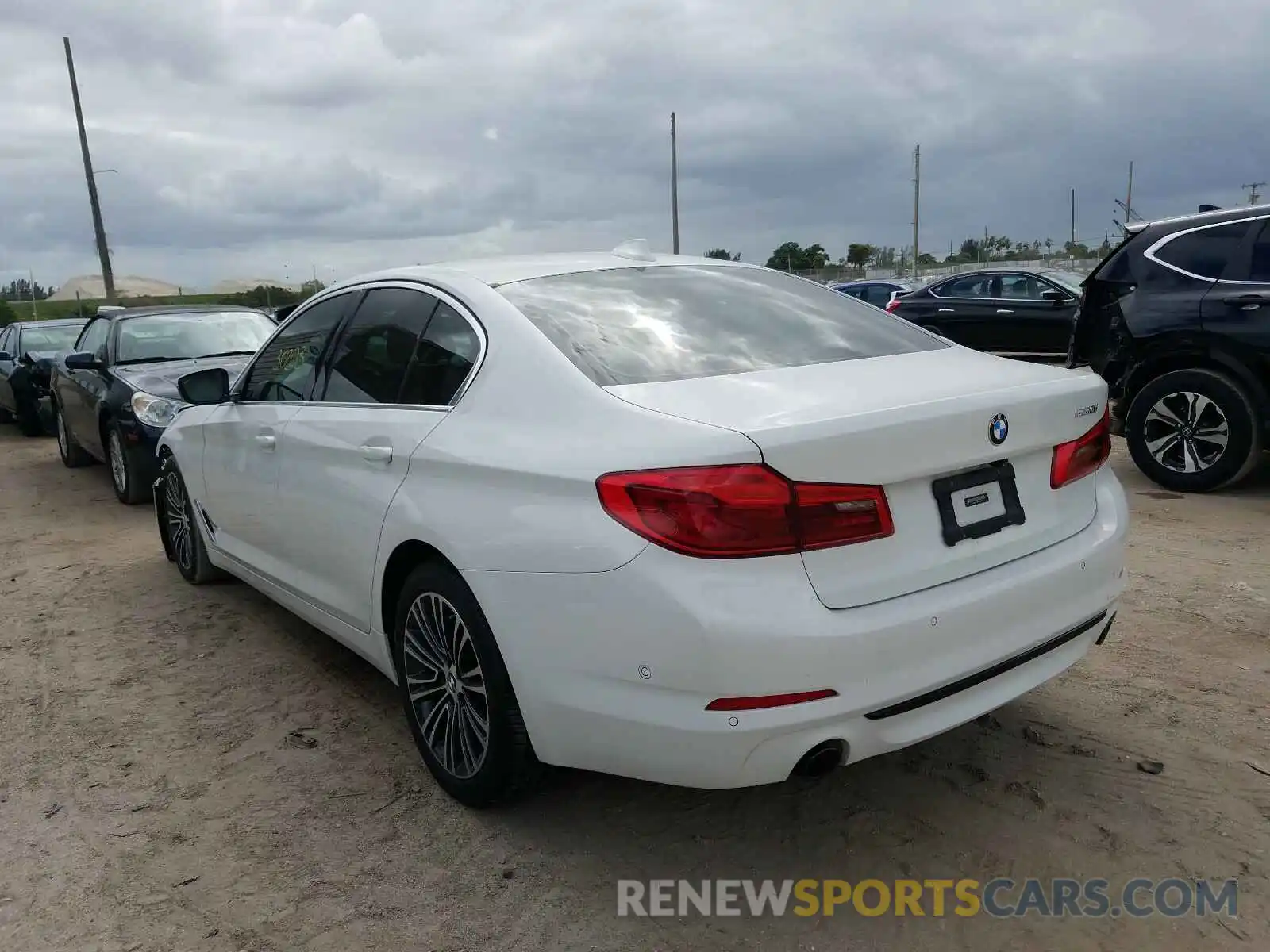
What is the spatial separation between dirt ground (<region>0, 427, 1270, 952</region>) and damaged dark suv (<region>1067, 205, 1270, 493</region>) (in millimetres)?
2534

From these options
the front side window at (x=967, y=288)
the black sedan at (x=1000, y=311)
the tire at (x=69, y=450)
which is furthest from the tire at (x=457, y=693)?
the front side window at (x=967, y=288)

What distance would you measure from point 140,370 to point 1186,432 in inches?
297

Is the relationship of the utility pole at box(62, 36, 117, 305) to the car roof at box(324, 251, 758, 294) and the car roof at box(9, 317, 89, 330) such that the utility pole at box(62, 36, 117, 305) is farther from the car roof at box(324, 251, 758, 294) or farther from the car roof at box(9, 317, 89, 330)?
the car roof at box(324, 251, 758, 294)

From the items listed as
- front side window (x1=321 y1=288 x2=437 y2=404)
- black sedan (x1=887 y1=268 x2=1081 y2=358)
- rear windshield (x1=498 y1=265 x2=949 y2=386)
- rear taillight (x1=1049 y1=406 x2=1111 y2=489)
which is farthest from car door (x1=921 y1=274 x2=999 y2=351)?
front side window (x1=321 y1=288 x2=437 y2=404)

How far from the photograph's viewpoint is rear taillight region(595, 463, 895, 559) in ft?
7.59

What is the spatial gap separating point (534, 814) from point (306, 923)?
711 millimetres

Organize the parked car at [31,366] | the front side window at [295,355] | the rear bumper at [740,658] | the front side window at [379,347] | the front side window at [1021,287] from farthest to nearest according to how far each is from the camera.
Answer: the front side window at [1021,287] < the parked car at [31,366] < the front side window at [295,355] < the front side window at [379,347] < the rear bumper at [740,658]

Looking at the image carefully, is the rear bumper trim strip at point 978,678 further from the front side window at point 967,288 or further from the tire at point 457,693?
the front side window at point 967,288

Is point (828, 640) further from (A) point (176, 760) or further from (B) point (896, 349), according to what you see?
(A) point (176, 760)

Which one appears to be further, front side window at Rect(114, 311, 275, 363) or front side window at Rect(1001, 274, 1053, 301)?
front side window at Rect(1001, 274, 1053, 301)

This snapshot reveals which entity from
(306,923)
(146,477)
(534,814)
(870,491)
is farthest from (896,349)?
(146,477)

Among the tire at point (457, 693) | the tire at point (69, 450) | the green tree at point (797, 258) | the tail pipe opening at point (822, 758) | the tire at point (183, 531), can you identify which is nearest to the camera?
the tail pipe opening at point (822, 758)

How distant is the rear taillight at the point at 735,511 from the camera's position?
2314 millimetres

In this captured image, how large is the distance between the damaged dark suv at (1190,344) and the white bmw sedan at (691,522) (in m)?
4.05
